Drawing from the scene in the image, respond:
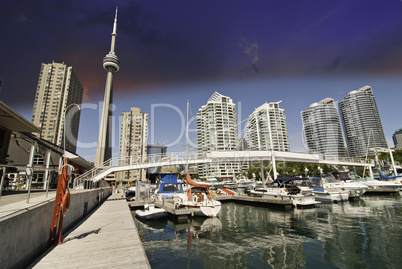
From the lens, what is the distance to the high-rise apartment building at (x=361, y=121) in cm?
14538

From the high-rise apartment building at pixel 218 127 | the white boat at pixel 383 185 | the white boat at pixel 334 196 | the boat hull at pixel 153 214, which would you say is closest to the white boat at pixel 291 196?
the white boat at pixel 334 196

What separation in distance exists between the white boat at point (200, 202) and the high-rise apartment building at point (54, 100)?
4789 inches

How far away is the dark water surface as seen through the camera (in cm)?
877

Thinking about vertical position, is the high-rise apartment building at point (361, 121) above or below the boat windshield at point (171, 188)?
above

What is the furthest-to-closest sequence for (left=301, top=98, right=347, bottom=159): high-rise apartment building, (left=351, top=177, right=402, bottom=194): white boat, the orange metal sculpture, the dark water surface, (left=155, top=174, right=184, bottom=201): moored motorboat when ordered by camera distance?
(left=301, top=98, right=347, bottom=159): high-rise apartment building → (left=351, top=177, right=402, bottom=194): white boat → (left=155, top=174, right=184, bottom=201): moored motorboat → the dark water surface → the orange metal sculpture

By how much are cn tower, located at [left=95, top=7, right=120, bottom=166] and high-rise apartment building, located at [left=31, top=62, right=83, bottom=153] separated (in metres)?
46.3

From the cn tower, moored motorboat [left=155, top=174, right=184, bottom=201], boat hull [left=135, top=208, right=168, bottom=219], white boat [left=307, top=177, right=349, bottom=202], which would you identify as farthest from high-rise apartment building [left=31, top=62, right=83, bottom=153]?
white boat [left=307, top=177, right=349, bottom=202]

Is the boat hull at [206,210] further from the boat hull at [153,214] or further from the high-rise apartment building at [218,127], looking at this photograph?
the high-rise apartment building at [218,127]

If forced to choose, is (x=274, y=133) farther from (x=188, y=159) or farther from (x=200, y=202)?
(x=200, y=202)

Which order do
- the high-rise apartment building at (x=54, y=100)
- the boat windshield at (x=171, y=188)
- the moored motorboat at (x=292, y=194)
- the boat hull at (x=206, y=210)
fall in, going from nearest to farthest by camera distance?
the boat hull at (x=206, y=210)
the moored motorboat at (x=292, y=194)
the boat windshield at (x=171, y=188)
the high-rise apartment building at (x=54, y=100)

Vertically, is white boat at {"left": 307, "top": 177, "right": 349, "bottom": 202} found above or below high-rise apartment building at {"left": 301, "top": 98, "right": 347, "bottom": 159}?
below

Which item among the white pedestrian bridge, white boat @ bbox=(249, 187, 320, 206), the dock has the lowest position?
white boat @ bbox=(249, 187, 320, 206)

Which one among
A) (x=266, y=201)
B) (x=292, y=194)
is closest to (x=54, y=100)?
(x=266, y=201)

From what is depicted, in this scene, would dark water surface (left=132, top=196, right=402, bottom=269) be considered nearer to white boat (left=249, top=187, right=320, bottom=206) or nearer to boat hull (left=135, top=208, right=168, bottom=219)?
boat hull (left=135, top=208, right=168, bottom=219)
